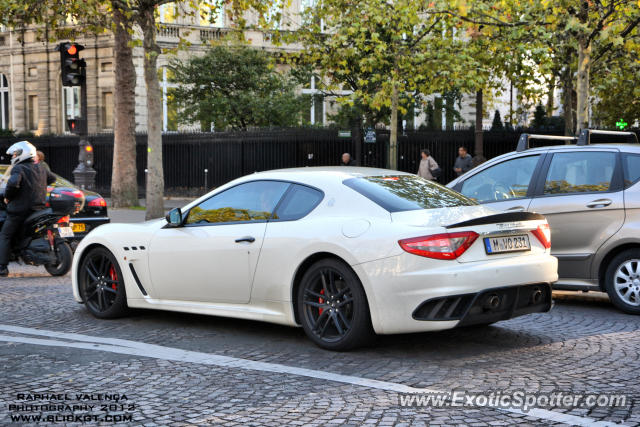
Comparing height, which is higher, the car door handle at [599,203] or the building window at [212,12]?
the building window at [212,12]

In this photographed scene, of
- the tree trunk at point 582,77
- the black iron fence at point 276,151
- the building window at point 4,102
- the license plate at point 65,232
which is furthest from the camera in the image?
the building window at point 4,102

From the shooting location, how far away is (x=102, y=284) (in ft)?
25.9

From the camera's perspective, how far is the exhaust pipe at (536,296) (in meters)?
6.32

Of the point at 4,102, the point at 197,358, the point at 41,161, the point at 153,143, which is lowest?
the point at 197,358

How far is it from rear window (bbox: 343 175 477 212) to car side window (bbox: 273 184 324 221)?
0.27m

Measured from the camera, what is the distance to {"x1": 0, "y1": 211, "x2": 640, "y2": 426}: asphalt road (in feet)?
15.2

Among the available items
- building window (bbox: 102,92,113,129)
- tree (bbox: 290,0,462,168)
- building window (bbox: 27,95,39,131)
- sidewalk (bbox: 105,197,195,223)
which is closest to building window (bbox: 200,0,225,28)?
tree (bbox: 290,0,462,168)

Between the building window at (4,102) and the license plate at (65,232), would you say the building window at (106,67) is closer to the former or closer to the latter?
the building window at (4,102)

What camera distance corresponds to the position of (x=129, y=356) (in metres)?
6.18

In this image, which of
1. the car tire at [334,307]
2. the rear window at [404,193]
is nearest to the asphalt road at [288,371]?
the car tire at [334,307]

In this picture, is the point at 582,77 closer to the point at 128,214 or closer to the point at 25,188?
the point at 25,188

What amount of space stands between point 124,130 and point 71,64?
5.14 meters

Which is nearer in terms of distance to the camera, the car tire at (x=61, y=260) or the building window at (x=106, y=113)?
the car tire at (x=61, y=260)

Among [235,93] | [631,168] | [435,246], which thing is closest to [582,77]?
[631,168]
